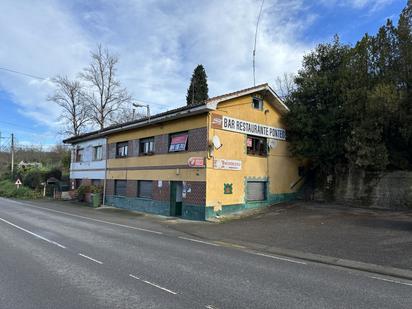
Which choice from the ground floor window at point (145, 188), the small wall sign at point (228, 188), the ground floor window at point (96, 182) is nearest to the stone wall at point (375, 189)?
the small wall sign at point (228, 188)

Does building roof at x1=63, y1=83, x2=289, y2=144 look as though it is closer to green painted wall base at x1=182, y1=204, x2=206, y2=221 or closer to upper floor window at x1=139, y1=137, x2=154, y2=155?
upper floor window at x1=139, y1=137, x2=154, y2=155

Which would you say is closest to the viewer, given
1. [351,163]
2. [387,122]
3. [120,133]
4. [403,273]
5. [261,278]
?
[261,278]

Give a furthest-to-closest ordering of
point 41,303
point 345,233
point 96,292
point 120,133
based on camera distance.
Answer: point 120,133, point 345,233, point 96,292, point 41,303

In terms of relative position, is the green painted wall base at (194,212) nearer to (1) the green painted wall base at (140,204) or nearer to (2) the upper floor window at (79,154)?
(1) the green painted wall base at (140,204)

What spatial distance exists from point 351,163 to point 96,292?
18.3 meters

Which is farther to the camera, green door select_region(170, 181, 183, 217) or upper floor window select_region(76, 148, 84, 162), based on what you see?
upper floor window select_region(76, 148, 84, 162)

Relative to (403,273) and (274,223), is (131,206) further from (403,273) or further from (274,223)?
(403,273)

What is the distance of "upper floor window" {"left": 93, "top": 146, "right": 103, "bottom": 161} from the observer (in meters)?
30.0

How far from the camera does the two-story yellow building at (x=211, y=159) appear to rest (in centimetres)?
1897

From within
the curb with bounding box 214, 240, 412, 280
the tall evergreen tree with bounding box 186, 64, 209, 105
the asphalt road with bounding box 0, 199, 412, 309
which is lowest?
the curb with bounding box 214, 240, 412, 280

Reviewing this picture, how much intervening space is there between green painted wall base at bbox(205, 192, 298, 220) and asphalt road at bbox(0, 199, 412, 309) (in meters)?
7.09

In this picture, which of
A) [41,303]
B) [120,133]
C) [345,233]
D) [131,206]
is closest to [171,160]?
[131,206]

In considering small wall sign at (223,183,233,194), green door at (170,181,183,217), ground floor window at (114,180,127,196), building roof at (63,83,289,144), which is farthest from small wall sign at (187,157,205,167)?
ground floor window at (114,180,127,196)

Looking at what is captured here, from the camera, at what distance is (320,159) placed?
22.6 m
